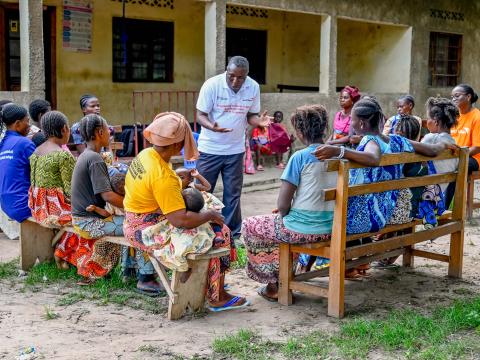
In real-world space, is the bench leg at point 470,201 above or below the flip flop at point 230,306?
above

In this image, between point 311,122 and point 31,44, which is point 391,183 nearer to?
point 311,122

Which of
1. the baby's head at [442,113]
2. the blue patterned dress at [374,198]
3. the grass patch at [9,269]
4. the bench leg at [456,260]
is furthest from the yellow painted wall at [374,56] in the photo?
the grass patch at [9,269]

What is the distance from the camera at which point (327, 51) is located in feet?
40.7

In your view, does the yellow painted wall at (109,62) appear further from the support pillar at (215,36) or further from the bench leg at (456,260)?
the bench leg at (456,260)

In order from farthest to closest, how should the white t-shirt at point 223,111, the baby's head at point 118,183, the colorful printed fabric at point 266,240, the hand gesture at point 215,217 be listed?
the white t-shirt at point 223,111 < the baby's head at point 118,183 < the colorful printed fabric at point 266,240 < the hand gesture at point 215,217

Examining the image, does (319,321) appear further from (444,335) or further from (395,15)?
(395,15)

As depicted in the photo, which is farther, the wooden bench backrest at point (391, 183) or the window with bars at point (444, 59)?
the window with bars at point (444, 59)

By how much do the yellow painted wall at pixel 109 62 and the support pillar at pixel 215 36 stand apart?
5.81 feet

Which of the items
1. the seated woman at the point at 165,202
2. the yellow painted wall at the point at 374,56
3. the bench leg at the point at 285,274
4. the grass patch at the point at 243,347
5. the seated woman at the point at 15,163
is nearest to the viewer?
the grass patch at the point at 243,347

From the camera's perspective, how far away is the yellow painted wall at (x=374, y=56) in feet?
46.7

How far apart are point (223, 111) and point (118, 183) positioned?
1.71 m

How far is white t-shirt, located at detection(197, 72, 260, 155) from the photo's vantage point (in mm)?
6277

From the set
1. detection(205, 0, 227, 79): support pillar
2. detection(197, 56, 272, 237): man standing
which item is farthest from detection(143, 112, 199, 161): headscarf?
detection(205, 0, 227, 79): support pillar

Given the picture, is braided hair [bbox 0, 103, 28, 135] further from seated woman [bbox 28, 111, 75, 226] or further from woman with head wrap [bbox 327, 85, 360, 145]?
woman with head wrap [bbox 327, 85, 360, 145]
